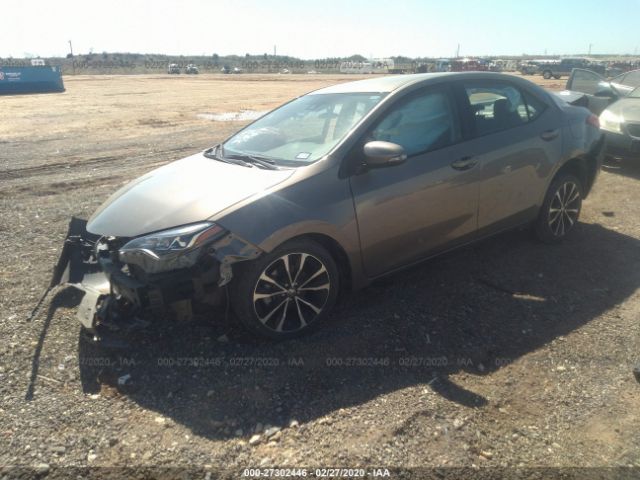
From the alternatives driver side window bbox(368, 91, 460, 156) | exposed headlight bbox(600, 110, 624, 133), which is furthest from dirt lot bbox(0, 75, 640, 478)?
exposed headlight bbox(600, 110, 624, 133)

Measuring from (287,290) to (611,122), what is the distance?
7.68 metres

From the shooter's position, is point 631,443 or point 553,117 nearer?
point 631,443

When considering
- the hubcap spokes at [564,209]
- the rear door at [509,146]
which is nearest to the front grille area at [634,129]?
the hubcap spokes at [564,209]

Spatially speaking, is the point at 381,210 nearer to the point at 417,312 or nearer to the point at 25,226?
the point at 417,312

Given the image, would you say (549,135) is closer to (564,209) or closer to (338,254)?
(564,209)

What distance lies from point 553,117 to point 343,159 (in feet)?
8.50

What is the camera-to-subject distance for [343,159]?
3432 millimetres

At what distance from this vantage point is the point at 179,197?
332 cm

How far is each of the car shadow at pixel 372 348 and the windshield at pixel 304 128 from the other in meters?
1.29

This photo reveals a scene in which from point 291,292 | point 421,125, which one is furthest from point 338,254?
point 421,125

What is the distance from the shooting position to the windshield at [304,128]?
3.68 metres

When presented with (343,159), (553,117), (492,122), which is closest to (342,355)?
(343,159)

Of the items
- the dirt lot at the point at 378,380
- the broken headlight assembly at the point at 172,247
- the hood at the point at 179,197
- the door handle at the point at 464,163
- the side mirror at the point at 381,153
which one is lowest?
the dirt lot at the point at 378,380

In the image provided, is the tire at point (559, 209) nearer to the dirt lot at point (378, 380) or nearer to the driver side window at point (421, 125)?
the dirt lot at point (378, 380)
